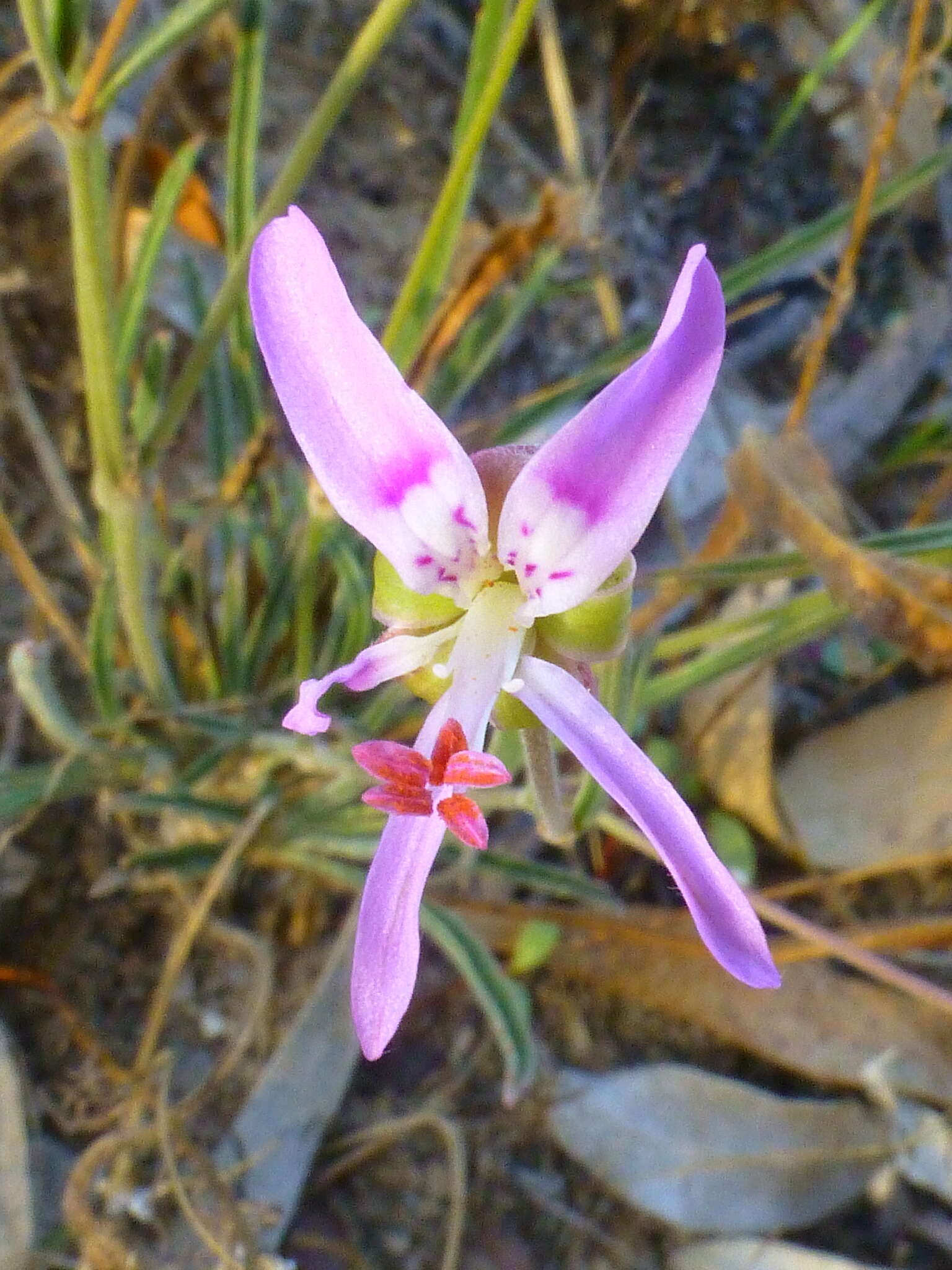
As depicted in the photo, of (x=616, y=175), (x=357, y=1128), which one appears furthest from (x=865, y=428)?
(x=357, y=1128)

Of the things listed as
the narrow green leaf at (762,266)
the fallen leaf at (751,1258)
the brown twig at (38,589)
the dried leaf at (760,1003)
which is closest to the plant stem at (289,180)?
the brown twig at (38,589)

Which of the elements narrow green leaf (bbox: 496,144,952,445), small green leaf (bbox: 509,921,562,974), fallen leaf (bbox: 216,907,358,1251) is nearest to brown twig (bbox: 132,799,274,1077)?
fallen leaf (bbox: 216,907,358,1251)

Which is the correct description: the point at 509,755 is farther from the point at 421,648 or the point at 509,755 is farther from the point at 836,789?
the point at 836,789

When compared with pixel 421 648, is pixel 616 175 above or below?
above

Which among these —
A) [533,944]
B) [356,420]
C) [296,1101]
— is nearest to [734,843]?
[533,944]

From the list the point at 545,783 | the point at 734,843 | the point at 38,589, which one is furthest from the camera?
the point at 734,843

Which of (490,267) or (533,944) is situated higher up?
(490,267)

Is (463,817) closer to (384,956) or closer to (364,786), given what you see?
(384,956)

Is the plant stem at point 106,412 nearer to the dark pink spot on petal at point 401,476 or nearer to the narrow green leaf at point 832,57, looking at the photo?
the dark pink spot on petal at point 401,476
